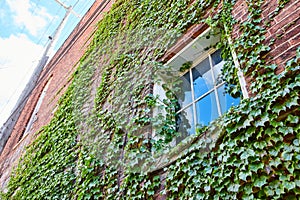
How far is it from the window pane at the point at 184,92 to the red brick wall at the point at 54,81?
411 cm

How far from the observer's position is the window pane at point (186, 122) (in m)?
2.94

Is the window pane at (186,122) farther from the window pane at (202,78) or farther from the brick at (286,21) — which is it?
the brick at (286,21)

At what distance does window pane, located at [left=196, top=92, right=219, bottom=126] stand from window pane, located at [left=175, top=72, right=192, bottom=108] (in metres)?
0.23

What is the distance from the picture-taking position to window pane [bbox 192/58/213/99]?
10.2 ft

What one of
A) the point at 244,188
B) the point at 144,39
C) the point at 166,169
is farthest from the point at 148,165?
the point at 144,39

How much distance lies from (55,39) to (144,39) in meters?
9.05

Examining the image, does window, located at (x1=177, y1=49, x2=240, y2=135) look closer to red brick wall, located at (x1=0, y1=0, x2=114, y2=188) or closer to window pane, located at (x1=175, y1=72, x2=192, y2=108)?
window pane, located at (x1=175, y1=72, x2=192, y2=108)

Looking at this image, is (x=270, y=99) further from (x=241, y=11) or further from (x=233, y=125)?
(x=241, y=11)

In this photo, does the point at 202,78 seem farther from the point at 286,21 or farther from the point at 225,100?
the point at 286,21

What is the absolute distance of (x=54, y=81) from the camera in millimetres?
8312

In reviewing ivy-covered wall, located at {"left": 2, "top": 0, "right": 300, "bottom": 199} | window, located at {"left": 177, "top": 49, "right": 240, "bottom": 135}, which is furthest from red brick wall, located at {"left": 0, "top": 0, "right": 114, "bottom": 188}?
window, located at {"left": 177, "top": 49, "right": 240, "bottom": 135}

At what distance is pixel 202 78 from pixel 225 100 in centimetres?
61

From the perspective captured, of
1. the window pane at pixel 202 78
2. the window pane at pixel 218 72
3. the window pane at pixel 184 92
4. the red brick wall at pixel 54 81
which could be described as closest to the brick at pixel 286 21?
the window pane at pixel 218 72

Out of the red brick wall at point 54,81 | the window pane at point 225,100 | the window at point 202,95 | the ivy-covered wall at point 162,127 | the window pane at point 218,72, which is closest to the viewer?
the ivy-covered wall at point 162,127
